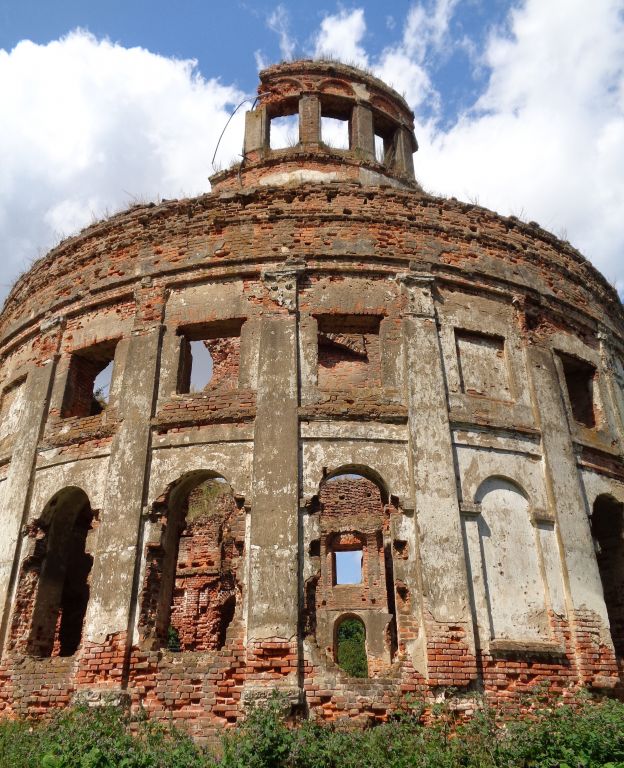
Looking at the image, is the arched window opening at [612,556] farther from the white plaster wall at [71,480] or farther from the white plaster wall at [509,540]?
the white plaster wall at [71,480]

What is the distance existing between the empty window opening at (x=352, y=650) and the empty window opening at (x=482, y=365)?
12.8 m

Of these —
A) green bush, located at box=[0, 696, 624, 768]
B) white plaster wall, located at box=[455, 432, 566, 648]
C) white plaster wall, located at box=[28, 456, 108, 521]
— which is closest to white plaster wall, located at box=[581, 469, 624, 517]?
white plaster wall, located at box=[455, 432, 566, 648]

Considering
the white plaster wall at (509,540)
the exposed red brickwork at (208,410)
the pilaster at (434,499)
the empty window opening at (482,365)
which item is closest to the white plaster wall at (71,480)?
the exposed red brickwork at (208,410)

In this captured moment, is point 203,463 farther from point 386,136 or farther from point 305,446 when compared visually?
point 386,136

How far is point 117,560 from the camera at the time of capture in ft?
28.4

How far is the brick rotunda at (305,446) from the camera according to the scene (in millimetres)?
8102

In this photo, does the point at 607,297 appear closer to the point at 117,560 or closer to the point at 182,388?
the point at 182,388

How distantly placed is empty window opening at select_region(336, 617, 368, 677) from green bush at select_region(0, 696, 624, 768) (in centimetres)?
1383

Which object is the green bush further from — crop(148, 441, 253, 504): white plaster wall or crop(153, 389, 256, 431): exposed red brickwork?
crop(153, 389, 256, 431): exposed red brickwork

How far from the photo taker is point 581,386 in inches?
464

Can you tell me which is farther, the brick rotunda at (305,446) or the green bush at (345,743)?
the brick rotunda at (305,446)

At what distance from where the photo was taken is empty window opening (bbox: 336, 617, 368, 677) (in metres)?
21.7

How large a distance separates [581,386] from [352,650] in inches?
595

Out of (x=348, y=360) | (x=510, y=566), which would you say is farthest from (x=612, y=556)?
(x=348, y=360)
